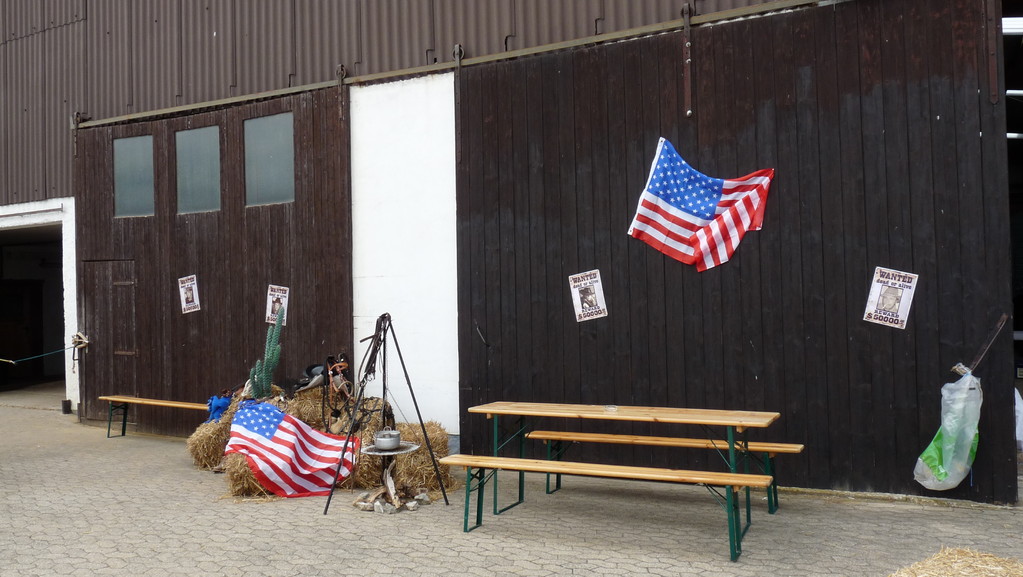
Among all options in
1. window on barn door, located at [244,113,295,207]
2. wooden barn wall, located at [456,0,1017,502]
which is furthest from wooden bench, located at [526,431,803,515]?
window on barn door, located at [244,113,295,207]

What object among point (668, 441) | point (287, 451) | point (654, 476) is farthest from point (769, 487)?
point (287, 451)

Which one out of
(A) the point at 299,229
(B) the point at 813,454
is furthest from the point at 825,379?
(A) the point at 299,229

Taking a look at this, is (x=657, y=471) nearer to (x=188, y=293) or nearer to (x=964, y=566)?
(x=964, y=566)

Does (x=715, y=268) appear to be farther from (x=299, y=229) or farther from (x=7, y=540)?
(x=7, y=540)

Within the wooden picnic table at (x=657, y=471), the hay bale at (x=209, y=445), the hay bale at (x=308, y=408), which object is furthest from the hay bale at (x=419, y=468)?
the hay bale at (x=209, y=445)

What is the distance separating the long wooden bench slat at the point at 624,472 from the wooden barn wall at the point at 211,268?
4.06 metres

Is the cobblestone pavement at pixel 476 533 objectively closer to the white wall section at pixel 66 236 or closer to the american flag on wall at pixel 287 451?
the american flag on wall at pixel 287 451

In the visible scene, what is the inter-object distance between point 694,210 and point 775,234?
2.45ft

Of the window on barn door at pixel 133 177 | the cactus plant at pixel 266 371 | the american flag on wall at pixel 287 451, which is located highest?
the window on barn door at pixel 133 177

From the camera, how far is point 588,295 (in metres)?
8.09

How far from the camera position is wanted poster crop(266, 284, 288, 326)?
999 cm

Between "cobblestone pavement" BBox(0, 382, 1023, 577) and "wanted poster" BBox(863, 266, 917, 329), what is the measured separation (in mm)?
1473

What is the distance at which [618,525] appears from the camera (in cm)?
618

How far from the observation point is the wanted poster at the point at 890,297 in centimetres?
680
